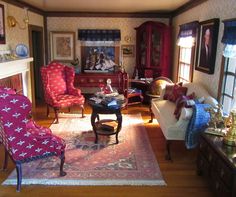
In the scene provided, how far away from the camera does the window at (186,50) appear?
4.66 metres

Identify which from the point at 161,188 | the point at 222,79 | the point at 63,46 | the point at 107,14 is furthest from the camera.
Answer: the point at 63,46

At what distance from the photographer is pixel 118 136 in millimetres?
4180

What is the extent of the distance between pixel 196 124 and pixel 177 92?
140 cm

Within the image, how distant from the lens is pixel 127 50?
689 centimetres

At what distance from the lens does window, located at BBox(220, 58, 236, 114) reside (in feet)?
10.5

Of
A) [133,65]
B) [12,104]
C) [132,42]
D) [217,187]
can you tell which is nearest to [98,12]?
[132,42]

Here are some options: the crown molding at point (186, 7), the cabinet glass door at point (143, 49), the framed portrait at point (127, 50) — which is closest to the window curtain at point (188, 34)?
the crown molding at point (186, 7)

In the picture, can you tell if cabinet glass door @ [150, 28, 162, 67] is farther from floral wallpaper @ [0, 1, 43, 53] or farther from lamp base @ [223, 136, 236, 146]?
lamp base @ [223, 136, 236, 146]

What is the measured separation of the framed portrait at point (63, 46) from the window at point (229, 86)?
4.48 m

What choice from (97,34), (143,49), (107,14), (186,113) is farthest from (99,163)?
(107,14)

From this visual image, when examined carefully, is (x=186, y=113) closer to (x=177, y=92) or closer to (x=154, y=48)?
(x=177, y=92)

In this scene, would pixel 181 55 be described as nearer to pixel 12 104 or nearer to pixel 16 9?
pixel 16 9

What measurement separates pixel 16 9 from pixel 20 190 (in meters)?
3.52

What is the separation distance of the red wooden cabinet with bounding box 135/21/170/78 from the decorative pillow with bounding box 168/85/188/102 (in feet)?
5.58
